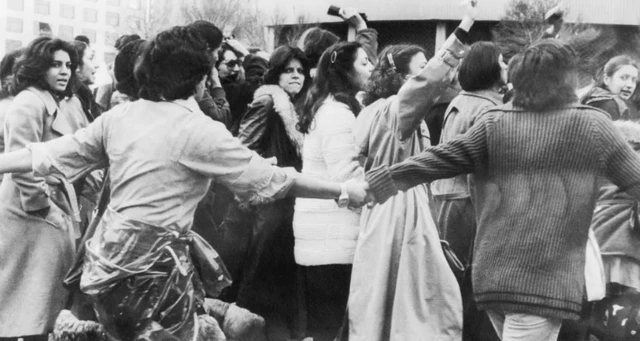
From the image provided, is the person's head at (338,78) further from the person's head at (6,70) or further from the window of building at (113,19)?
the window of building at (113,19)

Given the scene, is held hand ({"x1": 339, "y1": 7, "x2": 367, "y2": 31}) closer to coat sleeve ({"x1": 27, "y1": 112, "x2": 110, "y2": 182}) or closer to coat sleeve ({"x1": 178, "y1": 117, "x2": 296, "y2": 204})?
coat sleeve ({"x1": 178, "y1": 117, "x2": 296, "y2": 204})

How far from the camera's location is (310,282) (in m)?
5.91

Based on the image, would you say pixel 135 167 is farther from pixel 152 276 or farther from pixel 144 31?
pixel 144 31

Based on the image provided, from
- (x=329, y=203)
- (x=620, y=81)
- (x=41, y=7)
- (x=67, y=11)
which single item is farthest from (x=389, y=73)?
(x=67, y=11)

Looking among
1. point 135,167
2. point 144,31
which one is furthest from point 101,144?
point 144,31

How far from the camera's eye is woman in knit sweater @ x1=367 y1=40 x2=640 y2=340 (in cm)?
400

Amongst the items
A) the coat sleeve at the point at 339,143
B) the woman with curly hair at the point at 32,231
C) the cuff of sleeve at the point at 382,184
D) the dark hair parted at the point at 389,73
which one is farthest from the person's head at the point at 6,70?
the cuff of sleeve at the point at 382,184

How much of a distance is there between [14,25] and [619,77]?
5.18 meters

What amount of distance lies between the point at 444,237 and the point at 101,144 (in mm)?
2500

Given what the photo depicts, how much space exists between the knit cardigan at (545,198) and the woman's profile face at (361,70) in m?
1.87

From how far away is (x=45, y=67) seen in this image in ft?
19.1

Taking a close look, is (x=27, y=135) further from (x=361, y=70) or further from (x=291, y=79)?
(x=291, y=79)

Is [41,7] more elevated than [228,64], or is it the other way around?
[41,7]

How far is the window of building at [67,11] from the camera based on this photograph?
9445mm
